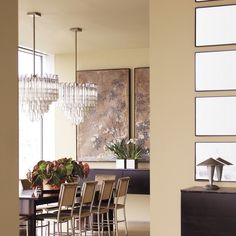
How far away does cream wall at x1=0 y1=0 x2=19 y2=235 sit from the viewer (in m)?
1.88

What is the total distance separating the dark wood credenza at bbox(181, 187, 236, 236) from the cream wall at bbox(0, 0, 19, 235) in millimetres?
2977

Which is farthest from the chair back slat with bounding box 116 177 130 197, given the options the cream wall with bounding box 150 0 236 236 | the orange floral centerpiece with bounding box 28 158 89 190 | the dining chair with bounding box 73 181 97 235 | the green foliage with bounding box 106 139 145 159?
the cream wall with bounding box 150 0 236 236

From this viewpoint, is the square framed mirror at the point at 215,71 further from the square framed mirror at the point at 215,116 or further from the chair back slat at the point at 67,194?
the chair back slat at the point at 67,194

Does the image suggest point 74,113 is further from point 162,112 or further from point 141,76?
point 162,112

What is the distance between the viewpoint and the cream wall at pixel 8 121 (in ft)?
6.18

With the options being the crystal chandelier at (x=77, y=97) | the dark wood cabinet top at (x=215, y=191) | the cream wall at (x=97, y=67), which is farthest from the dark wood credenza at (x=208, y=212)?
the cream wall at (x=97, y=67)

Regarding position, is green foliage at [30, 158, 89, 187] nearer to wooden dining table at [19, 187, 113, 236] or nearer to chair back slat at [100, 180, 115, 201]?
wooden dining table at [19, 187, 113, 236]

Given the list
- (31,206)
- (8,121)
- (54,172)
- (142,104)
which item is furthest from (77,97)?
(8,121)

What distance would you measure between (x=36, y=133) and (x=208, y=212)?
6.09 metres

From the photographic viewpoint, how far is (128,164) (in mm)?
9203

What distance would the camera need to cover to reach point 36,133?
10.2 meters

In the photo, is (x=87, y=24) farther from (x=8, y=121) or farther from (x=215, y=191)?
(x=8, y=121)

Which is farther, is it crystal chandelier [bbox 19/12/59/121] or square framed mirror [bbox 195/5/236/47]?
crystal chandelier [bbox 19/12/59/121]

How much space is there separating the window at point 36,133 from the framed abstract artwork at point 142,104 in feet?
6.10
